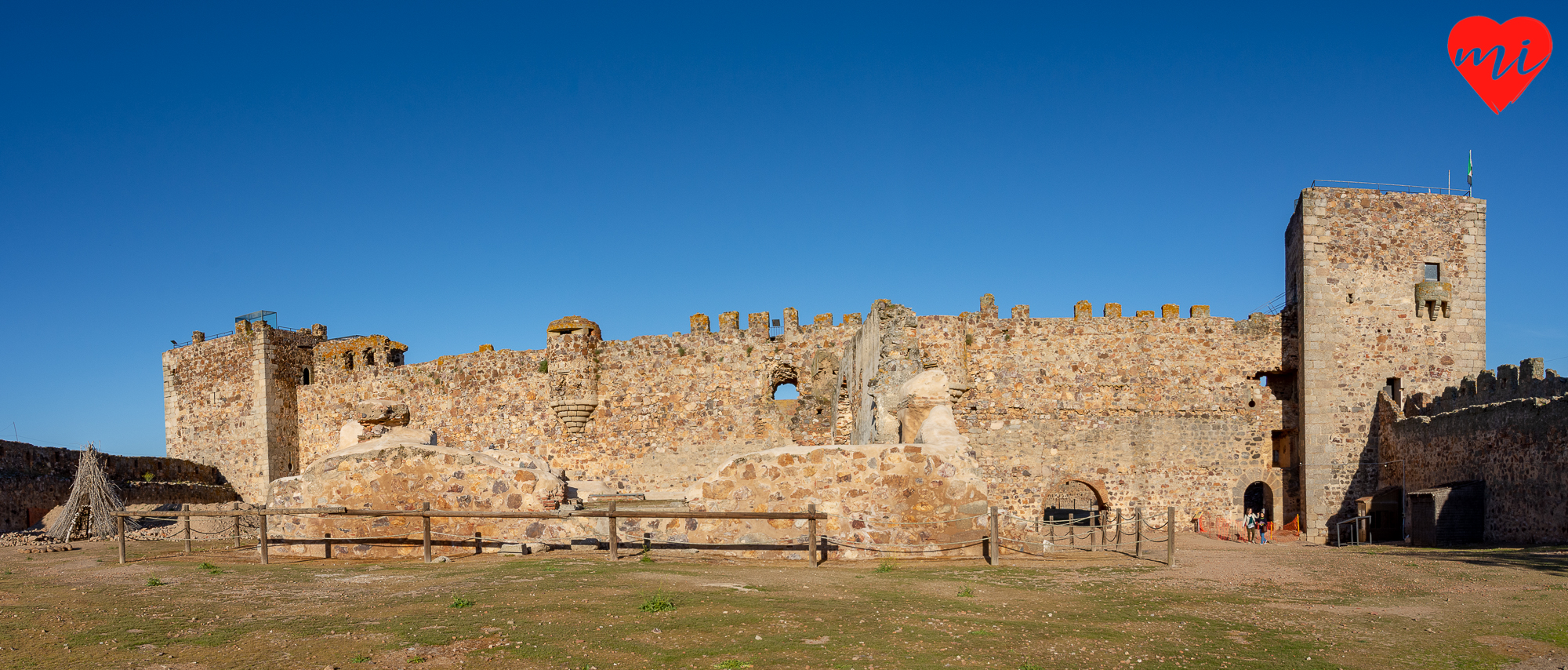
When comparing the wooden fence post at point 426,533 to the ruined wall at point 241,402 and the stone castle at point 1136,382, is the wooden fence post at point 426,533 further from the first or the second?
the ruined wall at point 241,402

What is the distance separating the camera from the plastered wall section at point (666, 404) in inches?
1009

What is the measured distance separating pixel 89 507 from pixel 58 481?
173 inches

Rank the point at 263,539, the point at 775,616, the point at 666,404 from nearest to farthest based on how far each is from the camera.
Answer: the point at 775,616
the point at 263,539
the point at 666,404

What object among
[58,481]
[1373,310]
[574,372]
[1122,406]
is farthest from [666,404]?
[1373,310]

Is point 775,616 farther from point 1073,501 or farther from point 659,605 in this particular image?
point 1073,501

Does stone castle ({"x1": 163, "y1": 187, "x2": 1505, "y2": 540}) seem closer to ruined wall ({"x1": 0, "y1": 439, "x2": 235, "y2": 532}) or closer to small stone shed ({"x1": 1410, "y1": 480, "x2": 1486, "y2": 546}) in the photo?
small stone shed ({"x1": 1410, "y1": 480, "x2": 1486, "y2": 546})

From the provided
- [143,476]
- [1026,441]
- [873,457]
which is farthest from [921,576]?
[143,476]

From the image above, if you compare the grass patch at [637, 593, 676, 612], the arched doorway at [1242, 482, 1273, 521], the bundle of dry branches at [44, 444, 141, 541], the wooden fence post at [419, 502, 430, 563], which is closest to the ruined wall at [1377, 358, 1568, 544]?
the arched doorway at [1242, 482, 1273, 521]

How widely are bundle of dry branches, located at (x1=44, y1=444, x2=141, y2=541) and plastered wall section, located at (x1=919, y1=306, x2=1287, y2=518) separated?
58.4 feet

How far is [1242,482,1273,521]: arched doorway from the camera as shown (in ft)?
78.7

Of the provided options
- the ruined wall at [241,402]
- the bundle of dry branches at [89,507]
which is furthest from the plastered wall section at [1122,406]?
the ruined wall at [241,402]

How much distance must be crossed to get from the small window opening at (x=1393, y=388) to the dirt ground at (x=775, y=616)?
514 inches

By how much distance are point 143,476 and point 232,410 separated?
4.33 meters

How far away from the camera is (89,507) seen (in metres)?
19.5
